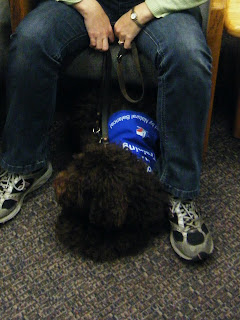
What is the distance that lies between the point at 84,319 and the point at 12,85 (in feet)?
2.08

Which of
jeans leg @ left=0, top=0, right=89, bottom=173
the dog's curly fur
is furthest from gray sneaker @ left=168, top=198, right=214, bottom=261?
jeans leg @ left=0, top=0, right=89, bottom=173

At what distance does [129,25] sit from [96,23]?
9 cm

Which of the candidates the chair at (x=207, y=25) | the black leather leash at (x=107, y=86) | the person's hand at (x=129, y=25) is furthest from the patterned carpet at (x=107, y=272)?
the person's hand at (x=129, y=25)

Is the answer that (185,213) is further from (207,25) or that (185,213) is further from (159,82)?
(207,25)

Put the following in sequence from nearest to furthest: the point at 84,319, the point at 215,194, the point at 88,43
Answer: the point at 84,319 < the point at 88,43 < the point at 215,194

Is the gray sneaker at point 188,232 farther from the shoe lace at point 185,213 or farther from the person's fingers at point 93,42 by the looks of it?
the person's fingers at point 93,42

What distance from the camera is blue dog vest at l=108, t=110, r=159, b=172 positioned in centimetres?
130

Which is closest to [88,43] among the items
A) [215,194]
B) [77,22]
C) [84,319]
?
[77,22]

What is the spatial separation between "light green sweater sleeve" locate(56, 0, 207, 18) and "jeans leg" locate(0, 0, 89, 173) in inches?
8.0

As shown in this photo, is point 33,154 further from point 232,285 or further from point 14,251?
point 232,285

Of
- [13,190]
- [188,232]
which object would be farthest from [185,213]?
[13,190]

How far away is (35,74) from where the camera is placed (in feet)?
4.12

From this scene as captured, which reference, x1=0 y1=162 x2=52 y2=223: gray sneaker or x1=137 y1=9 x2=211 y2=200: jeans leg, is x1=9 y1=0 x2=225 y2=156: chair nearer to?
x1=137 y1=9 x2=211 y2=200: jeans leg

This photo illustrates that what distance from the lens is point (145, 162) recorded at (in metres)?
1.27
